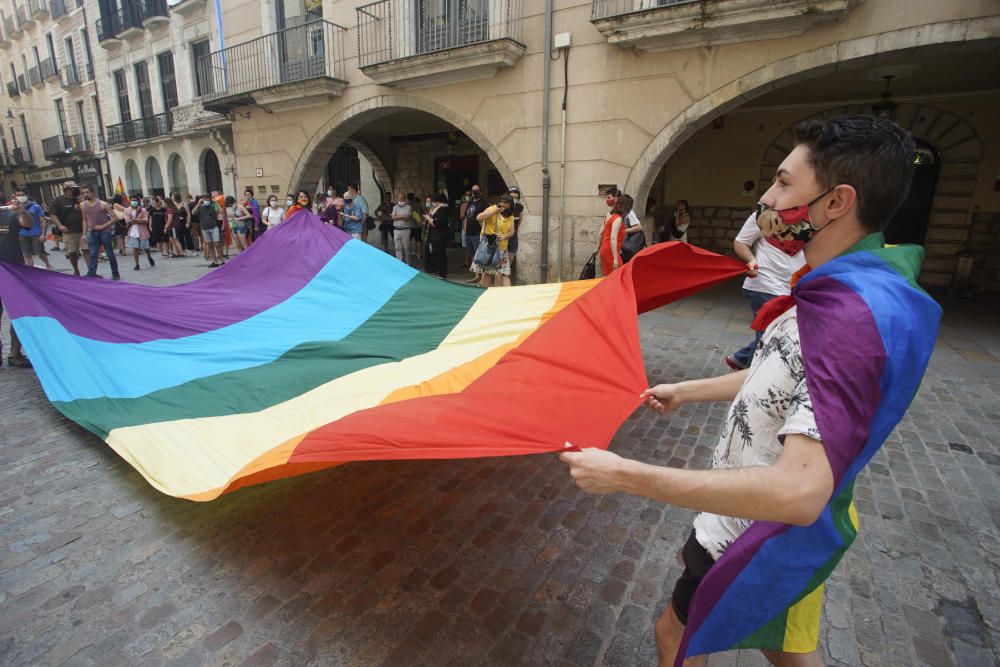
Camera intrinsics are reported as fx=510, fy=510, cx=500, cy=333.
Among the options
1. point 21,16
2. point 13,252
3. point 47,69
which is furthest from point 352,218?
point 21,16

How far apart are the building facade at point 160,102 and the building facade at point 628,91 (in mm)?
5073

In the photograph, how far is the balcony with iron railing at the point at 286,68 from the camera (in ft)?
36.4

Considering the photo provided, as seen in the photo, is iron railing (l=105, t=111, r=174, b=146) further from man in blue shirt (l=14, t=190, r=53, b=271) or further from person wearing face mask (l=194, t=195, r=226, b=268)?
man in blue shirt (l=14, t=190, r=53, b=271)

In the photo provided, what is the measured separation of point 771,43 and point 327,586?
810 cm

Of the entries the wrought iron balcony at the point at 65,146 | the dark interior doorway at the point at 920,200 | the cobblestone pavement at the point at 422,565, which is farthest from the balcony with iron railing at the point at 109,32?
the dark interior doorway at the point at 920,200

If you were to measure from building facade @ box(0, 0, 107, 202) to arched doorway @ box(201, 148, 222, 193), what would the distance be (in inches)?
383

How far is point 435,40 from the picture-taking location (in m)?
10.1

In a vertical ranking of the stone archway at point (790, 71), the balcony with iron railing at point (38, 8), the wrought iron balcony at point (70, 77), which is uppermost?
the balcony with iron railing at point (38, 8)

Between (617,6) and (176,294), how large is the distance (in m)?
7.35

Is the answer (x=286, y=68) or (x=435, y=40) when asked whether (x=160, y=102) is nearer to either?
(x=286, y=68)

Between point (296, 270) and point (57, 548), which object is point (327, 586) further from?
point (296, 270)

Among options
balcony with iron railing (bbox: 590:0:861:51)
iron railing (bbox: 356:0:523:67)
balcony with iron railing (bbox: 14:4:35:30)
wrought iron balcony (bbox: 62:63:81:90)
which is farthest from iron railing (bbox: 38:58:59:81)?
balcony with iron railing (bbox: 590:0:861:51)

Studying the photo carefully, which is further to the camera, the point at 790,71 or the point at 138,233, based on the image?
the point at 138,233

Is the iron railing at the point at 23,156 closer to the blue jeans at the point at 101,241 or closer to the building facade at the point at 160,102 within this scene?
the building facade at the point at 160,102
